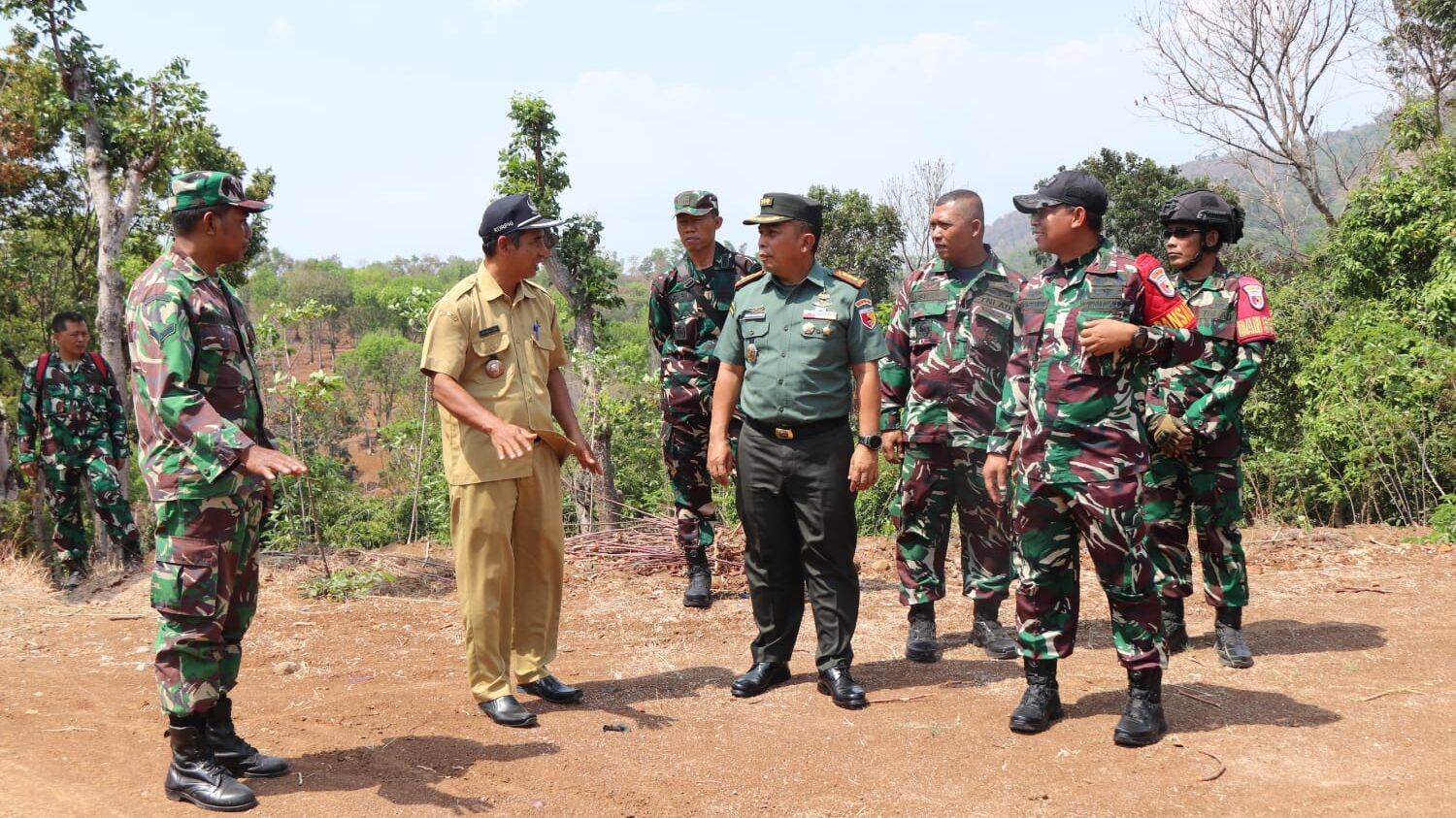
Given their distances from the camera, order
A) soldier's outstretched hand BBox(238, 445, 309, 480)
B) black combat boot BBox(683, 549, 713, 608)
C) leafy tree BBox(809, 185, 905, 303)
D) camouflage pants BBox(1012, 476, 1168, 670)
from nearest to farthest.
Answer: soldier's outstretched hand BBox(238, 445, 309, 480) → camouflage pants BBox(1012, 476, 1168, 670) → black combat boot BBox(683, 549, 713, 608) → leafy tree BBox(809, 185, 905, 303)

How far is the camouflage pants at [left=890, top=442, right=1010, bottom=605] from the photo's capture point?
4996 mm

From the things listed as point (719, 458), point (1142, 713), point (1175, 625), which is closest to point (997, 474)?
point (1142, 713)

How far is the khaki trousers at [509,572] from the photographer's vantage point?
4.16m

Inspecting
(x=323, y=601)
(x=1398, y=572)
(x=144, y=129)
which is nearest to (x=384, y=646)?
(x=323, y=601)

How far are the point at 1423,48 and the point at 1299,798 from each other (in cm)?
2499

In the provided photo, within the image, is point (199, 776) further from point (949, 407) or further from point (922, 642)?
point (949, 407)

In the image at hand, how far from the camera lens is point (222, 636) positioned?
362cm

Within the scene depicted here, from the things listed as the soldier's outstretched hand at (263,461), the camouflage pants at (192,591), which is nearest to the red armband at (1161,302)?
the soldier's outstretched hand at (263,461)

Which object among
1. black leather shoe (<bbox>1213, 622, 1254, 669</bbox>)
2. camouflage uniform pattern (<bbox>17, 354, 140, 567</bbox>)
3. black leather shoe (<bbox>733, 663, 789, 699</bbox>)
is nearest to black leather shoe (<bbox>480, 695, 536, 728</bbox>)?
black leather shoe (<bbox>733, 663, 789, 699</bbox>)

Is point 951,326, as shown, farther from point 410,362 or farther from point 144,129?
point 410,362

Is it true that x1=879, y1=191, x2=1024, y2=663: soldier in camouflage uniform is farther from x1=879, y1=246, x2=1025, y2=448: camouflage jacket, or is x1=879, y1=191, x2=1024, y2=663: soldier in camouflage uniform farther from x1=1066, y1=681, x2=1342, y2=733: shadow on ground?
x1=1066, y1=681, x2=1342, y2=733: shadow on ground

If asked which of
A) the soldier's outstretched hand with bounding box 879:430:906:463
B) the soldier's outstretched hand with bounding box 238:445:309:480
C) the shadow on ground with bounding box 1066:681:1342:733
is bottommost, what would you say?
the shadow on ground with bounding box 1066:681:1342:733

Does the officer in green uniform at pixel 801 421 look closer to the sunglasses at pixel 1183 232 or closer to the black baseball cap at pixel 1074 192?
the black baseball cap at pixel 1074 192

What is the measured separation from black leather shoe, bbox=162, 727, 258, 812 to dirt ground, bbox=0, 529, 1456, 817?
6 cm
